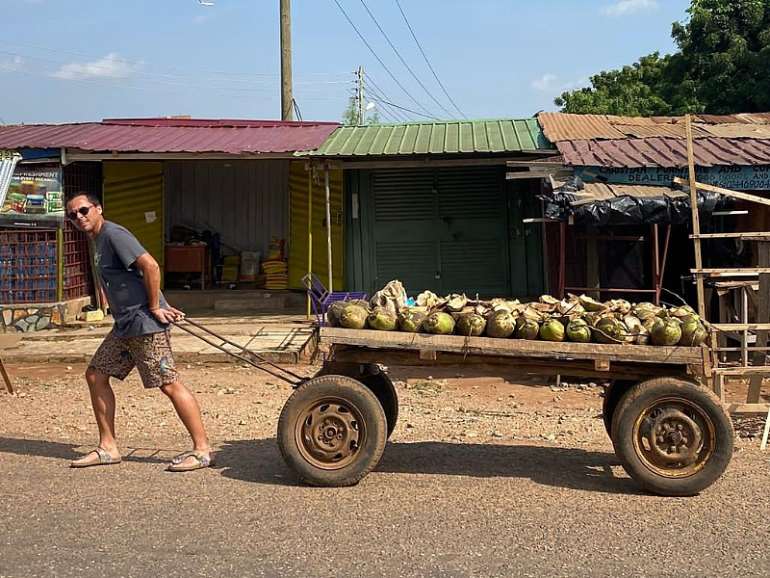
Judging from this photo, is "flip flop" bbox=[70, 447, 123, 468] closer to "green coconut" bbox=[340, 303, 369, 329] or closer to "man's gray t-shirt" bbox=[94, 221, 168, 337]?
"man's gray t-shirt" bbox=[94, 221, 168, 337]

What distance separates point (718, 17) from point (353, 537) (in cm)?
2400

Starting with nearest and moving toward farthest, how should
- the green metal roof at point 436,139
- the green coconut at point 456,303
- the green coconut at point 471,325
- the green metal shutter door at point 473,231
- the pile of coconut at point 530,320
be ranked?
the pile of coconut at point 530,320 < the green coconut at point 471,325 < the green coconut at point 456,303 < the green metal roof at point 436,139 < the green metal shutter door at point 473,231

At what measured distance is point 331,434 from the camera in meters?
5.47

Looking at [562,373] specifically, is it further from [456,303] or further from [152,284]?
[152,284]

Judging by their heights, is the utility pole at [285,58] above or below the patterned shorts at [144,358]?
above

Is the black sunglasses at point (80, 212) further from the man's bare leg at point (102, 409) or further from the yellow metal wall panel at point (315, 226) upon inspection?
the yellow metal wall panel at point (315, 226)

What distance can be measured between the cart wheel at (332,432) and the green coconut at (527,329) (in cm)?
100

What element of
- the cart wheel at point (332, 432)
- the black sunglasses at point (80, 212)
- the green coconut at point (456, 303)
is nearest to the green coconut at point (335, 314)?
the cart wheel at point (332, 432)

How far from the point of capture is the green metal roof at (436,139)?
1224cm

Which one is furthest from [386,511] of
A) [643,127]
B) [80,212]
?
[643,127]

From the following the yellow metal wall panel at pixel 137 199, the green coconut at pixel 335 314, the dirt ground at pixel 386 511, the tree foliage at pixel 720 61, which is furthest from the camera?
the tree foliage at pixel 720 61

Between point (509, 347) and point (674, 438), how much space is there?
1125mm

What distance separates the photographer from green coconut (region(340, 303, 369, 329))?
5.55 meters

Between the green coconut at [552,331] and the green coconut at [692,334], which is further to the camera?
the green coconut at [552,331]
